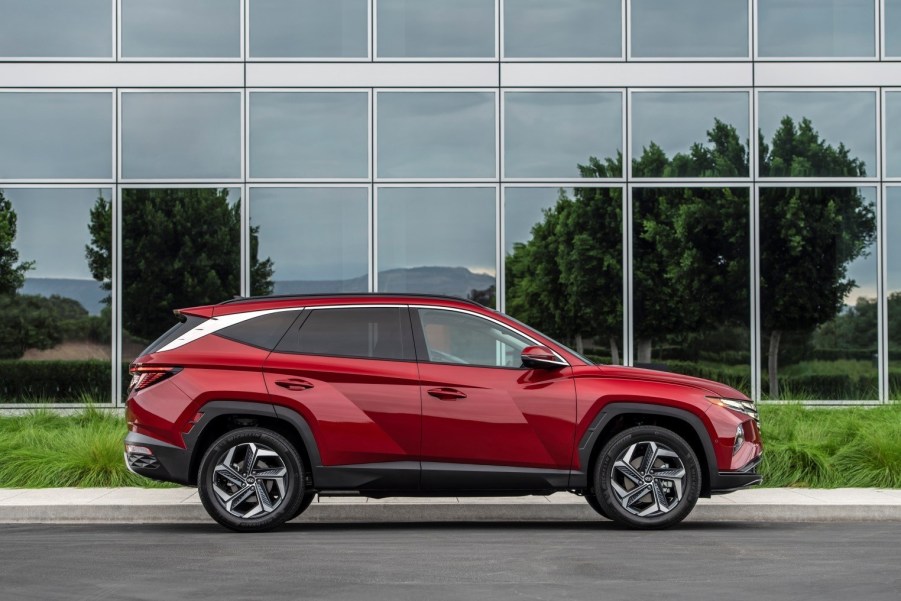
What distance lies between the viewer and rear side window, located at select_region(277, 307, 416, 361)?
9.80m

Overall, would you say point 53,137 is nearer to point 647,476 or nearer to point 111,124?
point 111,124

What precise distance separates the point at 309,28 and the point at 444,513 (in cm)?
1025

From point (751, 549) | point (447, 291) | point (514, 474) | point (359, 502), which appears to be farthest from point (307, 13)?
point (751, 549)

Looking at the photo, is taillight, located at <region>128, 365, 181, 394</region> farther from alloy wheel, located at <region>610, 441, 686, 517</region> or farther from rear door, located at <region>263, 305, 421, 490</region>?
alloy wheel, located at <region>610, 441, 686, 517</region>

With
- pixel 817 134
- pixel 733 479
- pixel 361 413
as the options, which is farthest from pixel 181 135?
pixel 733 479

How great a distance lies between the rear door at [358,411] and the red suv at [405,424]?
0.03ft

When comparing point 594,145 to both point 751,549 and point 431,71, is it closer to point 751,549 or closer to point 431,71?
point 431,71

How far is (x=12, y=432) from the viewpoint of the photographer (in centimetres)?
1440

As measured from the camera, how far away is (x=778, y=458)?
12445 mm

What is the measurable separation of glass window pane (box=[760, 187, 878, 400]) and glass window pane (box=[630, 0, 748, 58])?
226cm

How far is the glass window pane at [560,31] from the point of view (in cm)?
1884

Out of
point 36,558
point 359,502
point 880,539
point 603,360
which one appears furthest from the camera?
point 603,360

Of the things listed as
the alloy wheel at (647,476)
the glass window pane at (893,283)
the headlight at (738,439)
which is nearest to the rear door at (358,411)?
the alloy wheel at (647,476)

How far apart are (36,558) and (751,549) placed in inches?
192
